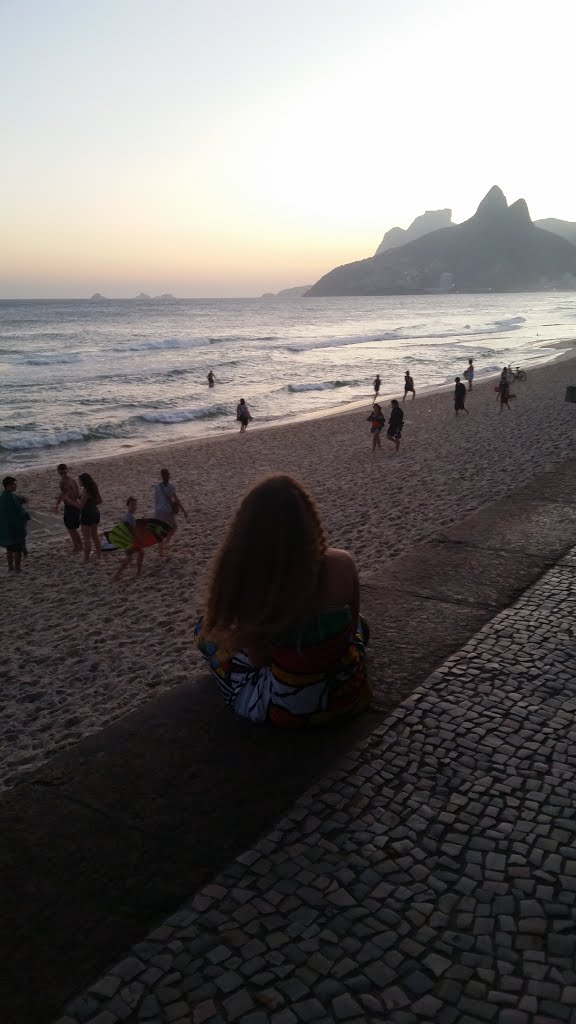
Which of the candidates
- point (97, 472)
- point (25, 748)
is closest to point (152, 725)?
point (25, 748)

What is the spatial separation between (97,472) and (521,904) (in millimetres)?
15618

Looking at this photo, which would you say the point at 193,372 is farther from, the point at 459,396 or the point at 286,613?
the point at 286,613

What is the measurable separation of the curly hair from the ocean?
53.8 ft

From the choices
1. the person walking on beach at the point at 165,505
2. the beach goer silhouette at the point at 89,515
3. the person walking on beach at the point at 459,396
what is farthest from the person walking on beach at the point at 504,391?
the beach goer silhouette at the point at 89,515

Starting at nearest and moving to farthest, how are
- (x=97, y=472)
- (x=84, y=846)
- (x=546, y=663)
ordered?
(x=84, y=846), (x=546, y=663), (x=97, y=472)

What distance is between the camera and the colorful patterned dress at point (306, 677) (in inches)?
153

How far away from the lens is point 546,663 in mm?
4820

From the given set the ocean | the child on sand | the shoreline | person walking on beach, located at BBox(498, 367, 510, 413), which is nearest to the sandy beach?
the child on sand

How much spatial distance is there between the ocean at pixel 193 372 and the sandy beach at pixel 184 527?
370 cm

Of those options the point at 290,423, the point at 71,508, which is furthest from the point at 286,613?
the point at 290,423

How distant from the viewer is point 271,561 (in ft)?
12.1

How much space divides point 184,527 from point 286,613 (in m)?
7.88

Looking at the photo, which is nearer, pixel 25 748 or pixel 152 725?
pixel 152 725

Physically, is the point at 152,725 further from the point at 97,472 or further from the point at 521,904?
the point at 97,472
